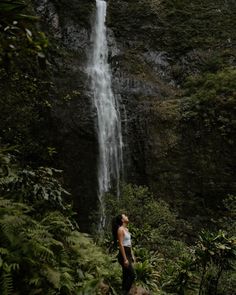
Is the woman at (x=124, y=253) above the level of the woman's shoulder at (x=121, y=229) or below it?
below

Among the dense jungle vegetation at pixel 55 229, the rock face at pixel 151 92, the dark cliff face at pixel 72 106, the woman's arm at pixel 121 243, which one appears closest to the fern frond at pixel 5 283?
the dense jungle vegetation at pixel 55 229

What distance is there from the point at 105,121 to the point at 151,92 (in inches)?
129

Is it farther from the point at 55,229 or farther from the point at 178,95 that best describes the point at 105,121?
the point at 55,229

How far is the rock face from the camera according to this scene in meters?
15.9

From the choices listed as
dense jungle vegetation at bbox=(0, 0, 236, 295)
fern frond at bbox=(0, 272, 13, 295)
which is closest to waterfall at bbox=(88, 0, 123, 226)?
dense jungle vegetation at bbox=(0, 0, 236, 295)

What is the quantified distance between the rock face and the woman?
826 cm

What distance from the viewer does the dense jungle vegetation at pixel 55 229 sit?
4531 mm

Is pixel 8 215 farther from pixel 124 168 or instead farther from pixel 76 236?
pixel 124 168

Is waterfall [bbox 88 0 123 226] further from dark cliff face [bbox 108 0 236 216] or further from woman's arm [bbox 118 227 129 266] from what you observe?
woman's arm [bbox 118 227 129 266]

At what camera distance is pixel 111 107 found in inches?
693

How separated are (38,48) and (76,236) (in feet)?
12.5

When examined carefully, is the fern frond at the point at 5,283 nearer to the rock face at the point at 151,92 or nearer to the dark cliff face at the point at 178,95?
the rock face at the point at 151,92

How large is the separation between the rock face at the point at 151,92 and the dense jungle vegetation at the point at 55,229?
0.69 m

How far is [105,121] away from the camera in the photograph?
17.0 m
